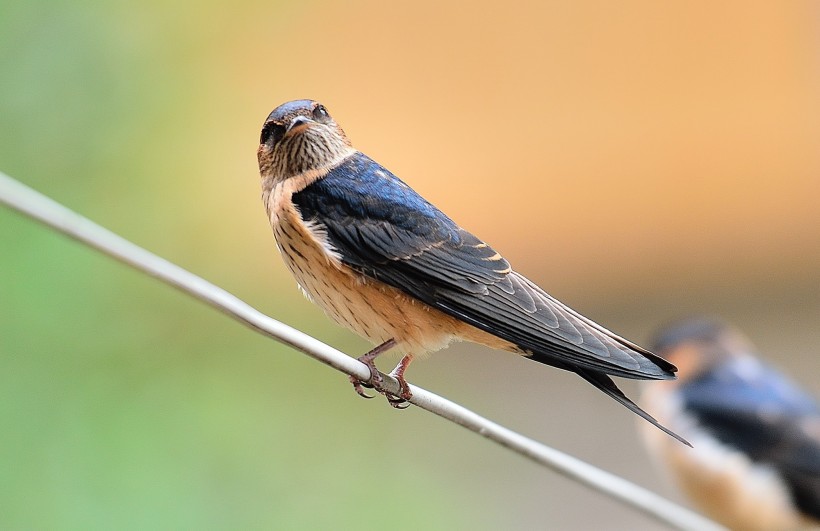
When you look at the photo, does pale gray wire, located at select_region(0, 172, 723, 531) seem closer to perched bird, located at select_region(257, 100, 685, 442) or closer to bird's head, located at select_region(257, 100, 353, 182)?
perched bird, located at select_region(257, 100, 685, 442)

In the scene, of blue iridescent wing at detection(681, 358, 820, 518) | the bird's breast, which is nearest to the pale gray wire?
the bird's breast

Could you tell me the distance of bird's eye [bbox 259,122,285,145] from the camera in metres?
2.01

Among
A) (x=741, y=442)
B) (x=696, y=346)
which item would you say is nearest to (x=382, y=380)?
(x=741, y=442)

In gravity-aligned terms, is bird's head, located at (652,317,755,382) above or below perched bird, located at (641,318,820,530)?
above

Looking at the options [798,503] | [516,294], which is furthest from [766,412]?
[516,294]

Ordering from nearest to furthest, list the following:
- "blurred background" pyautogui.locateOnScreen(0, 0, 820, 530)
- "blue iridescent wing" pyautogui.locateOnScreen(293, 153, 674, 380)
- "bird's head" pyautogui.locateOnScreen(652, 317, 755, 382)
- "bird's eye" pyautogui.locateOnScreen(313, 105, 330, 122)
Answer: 1. "blue iridescent wing" pyautogui.locateOnScreen(293, 153, 674, 380)
2. "bird's eye" pyautogui.locateOnScreen(313, 105, 330, 122)
3. "blurred background" pyautogui.locateOnScreen(0, 0, 820, 530)
4. "bird's head" pyautogui.locateOnScreen(652, 317, 755, 382)

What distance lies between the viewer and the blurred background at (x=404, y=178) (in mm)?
3129

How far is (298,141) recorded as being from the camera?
6.64ft

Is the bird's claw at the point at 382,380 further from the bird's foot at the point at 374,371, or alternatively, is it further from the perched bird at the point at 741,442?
the perched bird at the point at 741,442

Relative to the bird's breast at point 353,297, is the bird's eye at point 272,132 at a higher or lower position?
higher

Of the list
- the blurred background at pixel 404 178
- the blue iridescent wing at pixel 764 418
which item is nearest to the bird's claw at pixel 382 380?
the blurred background at pixel 404 178

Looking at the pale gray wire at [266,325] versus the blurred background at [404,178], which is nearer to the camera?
the pale gray wire at [266,325]

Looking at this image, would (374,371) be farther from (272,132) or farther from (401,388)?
(272,132)

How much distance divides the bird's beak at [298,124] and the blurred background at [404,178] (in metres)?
1.31
